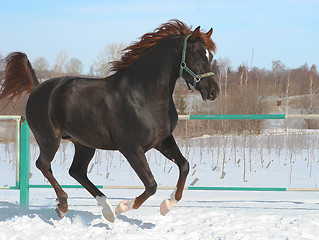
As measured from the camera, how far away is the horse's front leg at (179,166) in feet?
11.2

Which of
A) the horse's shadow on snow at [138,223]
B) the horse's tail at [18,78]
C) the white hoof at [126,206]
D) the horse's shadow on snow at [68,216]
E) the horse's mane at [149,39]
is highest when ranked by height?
the horse's mane at [149,39]

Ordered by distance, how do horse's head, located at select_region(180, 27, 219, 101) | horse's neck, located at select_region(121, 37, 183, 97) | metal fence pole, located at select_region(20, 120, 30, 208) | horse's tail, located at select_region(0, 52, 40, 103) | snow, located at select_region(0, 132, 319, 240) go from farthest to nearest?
metal fence pole, located at select_region(20, 120, 30, 208) → horse's tail, located at select_region(0, 52, 40, 103) → snow, located at select_region(0, 132, 319, 240) → horse's neck, located at select_region(121, 37, 183, 97) → horse's head, located at select_region(180, 27, 219, 101)

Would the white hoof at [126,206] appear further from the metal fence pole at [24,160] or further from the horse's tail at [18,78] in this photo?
the metal fence pole at [24,160]

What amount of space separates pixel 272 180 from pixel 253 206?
8.56 ft

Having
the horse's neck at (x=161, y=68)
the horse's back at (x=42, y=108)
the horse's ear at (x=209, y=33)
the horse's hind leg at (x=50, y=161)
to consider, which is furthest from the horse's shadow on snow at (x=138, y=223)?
the horse's ear at (x=209, y=33)

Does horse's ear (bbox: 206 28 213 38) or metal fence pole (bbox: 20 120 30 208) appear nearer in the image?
horse's ear (bbox: 206 28 213 38)

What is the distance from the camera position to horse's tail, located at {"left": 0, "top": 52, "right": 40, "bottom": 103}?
428 cm

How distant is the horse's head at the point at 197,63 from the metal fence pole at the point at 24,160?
7.63ft

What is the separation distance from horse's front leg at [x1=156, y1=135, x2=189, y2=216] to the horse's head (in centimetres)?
61

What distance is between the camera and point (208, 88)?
10.2ft

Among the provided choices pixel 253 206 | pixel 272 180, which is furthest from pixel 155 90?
pixel 272 180

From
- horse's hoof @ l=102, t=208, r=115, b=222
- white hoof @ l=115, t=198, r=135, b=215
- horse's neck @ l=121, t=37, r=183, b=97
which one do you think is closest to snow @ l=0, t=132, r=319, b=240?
horse's hoof @ l=102, t=208, r=115, b=222

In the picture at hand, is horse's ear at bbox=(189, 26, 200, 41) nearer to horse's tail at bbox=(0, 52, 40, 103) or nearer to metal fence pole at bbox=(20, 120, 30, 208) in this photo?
horse's tail at bbox=(0, 52, 40, 103)

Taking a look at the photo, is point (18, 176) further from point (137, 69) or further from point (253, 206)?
point (253, 206)
